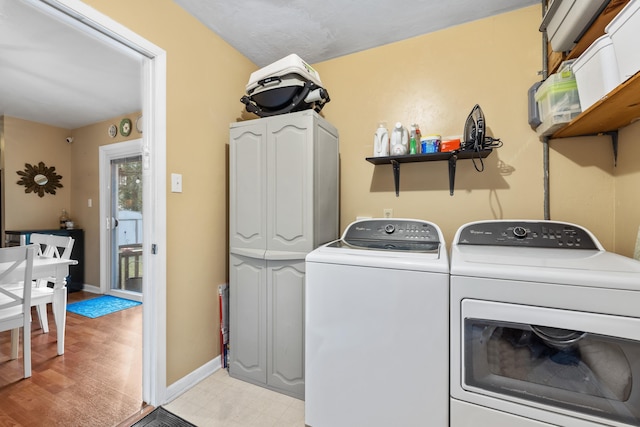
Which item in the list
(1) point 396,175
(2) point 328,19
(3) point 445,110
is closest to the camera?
(2) point 328,19

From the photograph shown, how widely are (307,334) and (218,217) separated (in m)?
1.13

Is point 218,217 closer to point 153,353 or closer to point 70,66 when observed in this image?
point 153,353

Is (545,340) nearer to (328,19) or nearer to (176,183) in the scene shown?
(176,183)

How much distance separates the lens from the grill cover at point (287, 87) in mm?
1665

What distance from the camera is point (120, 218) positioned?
152 inches

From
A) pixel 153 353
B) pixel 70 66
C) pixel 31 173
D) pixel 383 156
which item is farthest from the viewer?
pixel 31 173

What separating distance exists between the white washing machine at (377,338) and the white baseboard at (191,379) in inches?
35.4

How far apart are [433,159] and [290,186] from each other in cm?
104

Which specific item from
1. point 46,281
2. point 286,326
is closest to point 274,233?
point 286,326

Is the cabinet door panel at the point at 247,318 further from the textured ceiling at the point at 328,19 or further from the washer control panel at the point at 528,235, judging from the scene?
the textured ceiling at the point at 328,19

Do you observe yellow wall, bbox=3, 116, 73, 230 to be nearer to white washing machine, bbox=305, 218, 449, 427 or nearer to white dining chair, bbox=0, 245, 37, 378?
white dining chair, bbox=0, 245, 37, 378

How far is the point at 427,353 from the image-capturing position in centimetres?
109

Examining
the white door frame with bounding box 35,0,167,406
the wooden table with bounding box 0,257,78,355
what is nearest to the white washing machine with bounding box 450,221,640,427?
the white door frame with bounding box 35,0,167,406

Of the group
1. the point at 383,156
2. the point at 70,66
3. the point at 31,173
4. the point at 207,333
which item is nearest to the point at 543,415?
the point at 383,156
